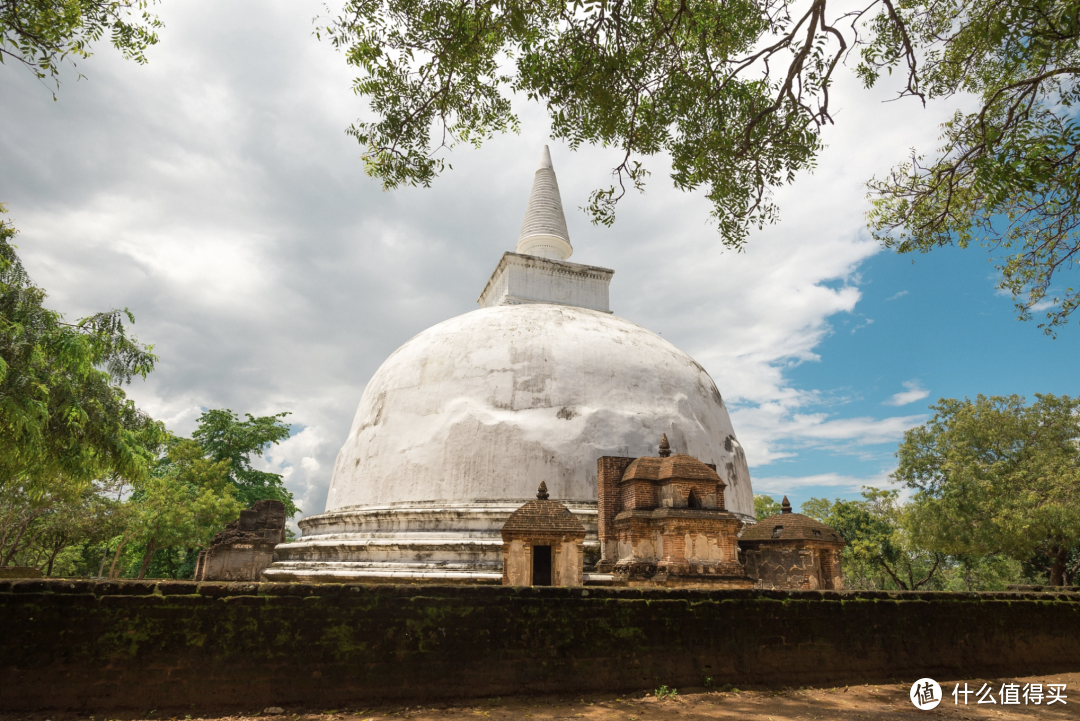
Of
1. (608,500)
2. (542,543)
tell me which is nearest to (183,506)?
(542,543)

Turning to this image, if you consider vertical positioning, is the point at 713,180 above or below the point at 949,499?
above

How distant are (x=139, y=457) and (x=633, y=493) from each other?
7.98 m

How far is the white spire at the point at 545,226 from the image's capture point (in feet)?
64.5

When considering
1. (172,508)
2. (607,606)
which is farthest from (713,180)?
(172,508)

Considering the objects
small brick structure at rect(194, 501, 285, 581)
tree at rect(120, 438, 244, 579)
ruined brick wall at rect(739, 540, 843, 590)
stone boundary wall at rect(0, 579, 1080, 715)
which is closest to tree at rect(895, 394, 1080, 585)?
ruined brick wall at rect(739, 540, 843, 590)

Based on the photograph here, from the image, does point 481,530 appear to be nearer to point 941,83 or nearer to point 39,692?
point 39,692

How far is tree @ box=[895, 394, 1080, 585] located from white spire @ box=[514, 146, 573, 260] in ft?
48.7

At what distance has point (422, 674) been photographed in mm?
5855

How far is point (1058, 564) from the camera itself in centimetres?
1956

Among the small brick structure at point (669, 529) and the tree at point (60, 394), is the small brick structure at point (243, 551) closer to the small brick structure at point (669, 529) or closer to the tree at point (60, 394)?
the tree at point (60, 394)

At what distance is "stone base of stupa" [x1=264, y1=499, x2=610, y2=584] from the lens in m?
10.9

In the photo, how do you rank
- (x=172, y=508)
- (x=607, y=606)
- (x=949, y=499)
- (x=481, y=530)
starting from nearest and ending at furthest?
1. (x=607, y=606)
2. (x=481, y=530)
3. (x=949, y=499)
4. (x=172, y=508)

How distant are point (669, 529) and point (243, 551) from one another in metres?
10.2

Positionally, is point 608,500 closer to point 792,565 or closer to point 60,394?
point 792,565
